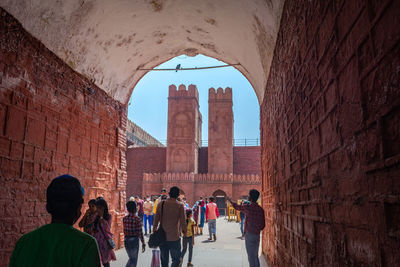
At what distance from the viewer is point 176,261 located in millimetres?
4520

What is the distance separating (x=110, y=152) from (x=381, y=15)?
738 cm

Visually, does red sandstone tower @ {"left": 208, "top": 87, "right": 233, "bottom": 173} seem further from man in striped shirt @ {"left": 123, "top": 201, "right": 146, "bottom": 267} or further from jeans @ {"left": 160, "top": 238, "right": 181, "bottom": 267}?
jeans @ {"left": 160, "top": 238, "right": 181, "bottom": 267}

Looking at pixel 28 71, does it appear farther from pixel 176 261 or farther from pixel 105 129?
pixel 176 261

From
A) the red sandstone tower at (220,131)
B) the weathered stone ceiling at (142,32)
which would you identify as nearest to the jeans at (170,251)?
the weathered stone ceiling at (142,32)

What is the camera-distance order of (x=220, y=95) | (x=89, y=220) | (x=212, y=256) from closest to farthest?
(x=89, y=220) < (x=212, y=256) < (x=220, y=95)

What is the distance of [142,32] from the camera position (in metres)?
7.46

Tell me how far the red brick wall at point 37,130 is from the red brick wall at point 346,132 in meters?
3.80

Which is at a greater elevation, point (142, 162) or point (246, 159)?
point (246, 159)

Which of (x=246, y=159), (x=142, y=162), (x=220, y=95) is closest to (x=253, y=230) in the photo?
(x=142, y=162)

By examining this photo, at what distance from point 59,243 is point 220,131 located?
99.3 feet

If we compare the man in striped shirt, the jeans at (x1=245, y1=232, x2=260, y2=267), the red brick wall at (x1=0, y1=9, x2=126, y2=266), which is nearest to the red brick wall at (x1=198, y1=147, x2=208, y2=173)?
the red brick wall at (x1=0, y1=9, x2=126, y2=266)

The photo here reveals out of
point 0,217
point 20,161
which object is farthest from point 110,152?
point 0,217

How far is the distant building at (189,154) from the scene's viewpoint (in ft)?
94.2

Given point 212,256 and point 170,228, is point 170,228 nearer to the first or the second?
point 170,228
